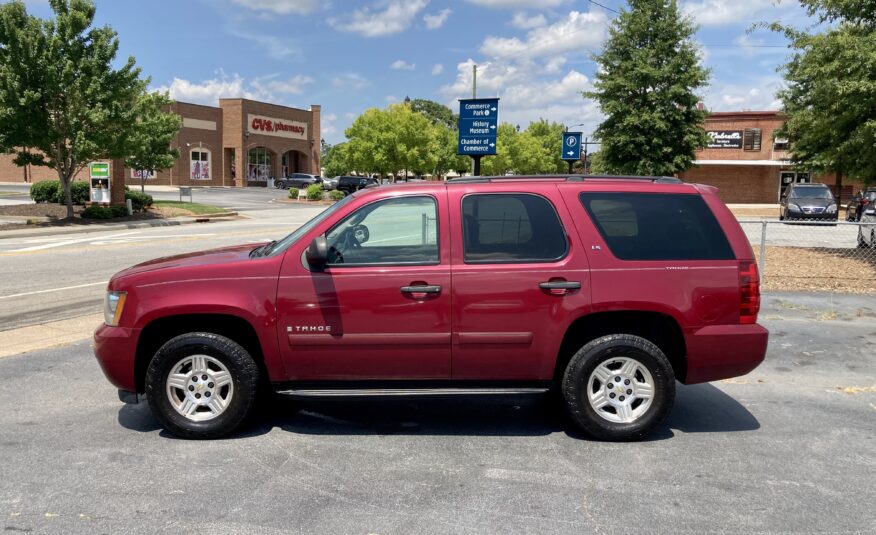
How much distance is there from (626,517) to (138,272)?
3.51 meters

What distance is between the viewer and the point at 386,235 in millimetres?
4902

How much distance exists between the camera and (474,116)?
1786 cm

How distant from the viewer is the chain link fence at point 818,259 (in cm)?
1098

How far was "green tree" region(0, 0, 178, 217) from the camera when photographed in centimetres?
2155

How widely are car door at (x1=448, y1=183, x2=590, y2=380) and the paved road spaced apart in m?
6.31

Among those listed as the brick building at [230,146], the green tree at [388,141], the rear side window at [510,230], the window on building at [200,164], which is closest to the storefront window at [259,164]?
the brick building at [230,146]

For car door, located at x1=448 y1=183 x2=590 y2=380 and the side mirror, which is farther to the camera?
car door, located at x1=448 y1=183 x2=590 y2=380

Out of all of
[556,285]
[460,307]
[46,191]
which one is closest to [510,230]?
[556,285]

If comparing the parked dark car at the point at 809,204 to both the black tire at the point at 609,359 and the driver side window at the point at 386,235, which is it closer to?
the black tire at the point at 609,359

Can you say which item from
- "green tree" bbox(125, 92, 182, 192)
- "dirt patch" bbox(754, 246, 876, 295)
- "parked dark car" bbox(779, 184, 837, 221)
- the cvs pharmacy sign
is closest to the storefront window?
the cvs pharmacy sign

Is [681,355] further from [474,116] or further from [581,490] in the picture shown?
[474,116]

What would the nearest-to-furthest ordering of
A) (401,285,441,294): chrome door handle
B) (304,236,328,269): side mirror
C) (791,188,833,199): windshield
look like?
(304,236,328,269): side mirror → (401,285,441,294): chrome door handle → (791,188,833,199): windshield

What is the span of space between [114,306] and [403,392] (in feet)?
6.78

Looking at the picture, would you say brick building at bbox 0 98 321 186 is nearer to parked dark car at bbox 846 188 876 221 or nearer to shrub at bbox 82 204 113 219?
shrub at bbox 82 204 113 219
